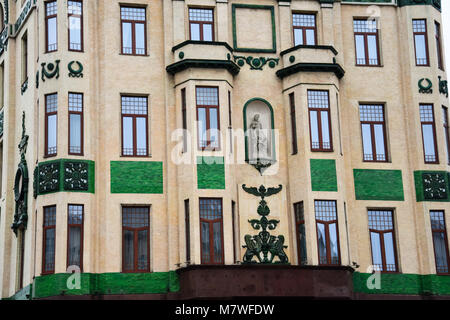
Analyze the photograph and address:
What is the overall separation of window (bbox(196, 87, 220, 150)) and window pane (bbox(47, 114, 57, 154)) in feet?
18.4

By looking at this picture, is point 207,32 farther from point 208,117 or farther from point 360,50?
point 360,50

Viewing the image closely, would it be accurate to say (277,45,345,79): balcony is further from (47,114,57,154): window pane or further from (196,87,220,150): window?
(47,114,57,154): window pane

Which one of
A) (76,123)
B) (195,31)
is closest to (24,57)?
(76,123)

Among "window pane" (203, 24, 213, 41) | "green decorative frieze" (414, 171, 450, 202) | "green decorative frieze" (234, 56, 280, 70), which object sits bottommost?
"green decorative frieze" (414, 171, 450, 202)

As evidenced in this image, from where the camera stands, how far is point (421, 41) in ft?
147

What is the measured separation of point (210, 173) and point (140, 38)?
650 centimetres

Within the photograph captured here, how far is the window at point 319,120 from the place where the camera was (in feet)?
138

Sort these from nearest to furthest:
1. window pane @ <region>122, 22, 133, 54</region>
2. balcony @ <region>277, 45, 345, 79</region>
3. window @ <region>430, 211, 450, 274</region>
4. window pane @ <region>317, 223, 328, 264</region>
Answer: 1. window pane @ <region>317, 223, 328, 264</region>
2. window @ <region>430, 211, 450, 274</region>
3. balcony @ <region>277, 45, 345, 79</region>
4. window pane @ <region>122, 22, 133, 54</region>

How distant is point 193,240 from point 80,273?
4391 mm

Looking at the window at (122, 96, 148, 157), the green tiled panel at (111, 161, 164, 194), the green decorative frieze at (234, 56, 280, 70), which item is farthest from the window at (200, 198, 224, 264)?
the green decorative frieze at (234, 56, 280, 70)

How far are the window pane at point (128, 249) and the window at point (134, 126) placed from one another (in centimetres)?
317

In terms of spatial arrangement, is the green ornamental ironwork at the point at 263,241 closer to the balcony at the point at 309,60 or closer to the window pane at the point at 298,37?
the balcony at the point at 309,60

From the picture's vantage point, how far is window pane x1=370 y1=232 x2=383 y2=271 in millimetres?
41906
